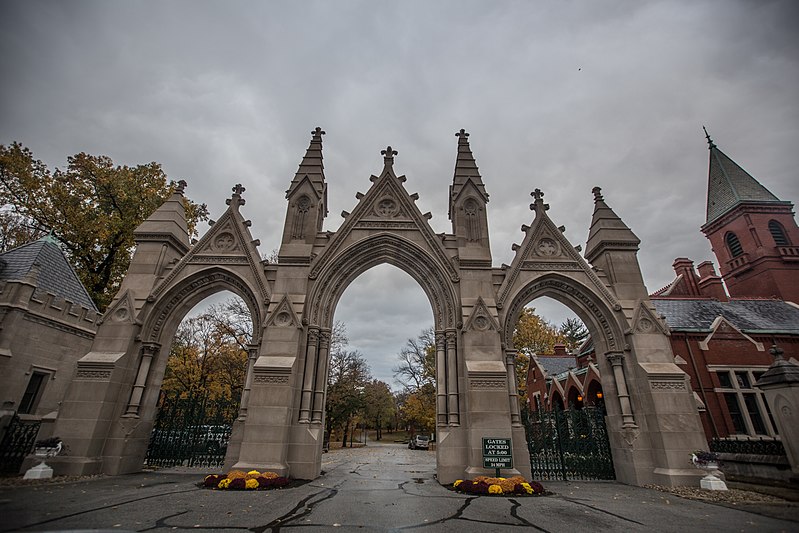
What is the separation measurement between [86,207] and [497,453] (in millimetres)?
23715

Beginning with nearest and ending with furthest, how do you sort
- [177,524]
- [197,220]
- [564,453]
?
[177,524] → [564,453] → [197,220]

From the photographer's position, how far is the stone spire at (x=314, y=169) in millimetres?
14250

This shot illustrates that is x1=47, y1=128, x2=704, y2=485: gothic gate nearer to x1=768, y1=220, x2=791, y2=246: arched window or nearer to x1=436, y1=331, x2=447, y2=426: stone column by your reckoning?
x1=436, y1=331, x2=447, y2=426: stone column

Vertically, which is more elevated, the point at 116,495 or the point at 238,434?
the point at 238,434

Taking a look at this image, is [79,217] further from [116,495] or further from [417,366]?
[417,366]

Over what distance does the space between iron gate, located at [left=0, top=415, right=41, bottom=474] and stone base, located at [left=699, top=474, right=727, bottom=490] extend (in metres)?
20.2

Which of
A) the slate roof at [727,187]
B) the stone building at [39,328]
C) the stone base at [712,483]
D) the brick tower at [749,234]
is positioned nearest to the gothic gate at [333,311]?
the stone base at [712,483]

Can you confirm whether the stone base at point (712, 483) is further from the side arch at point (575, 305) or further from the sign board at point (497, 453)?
the sign board at point (497, 453)

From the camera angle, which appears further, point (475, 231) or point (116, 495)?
point (475, 231)

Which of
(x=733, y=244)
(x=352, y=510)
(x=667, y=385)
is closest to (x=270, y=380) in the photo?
(x=352, y=510)

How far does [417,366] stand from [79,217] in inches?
1220

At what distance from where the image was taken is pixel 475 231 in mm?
13555

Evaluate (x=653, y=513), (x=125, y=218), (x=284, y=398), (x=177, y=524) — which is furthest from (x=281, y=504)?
(x=125, y=218)

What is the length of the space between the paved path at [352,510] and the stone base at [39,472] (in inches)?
46.3
